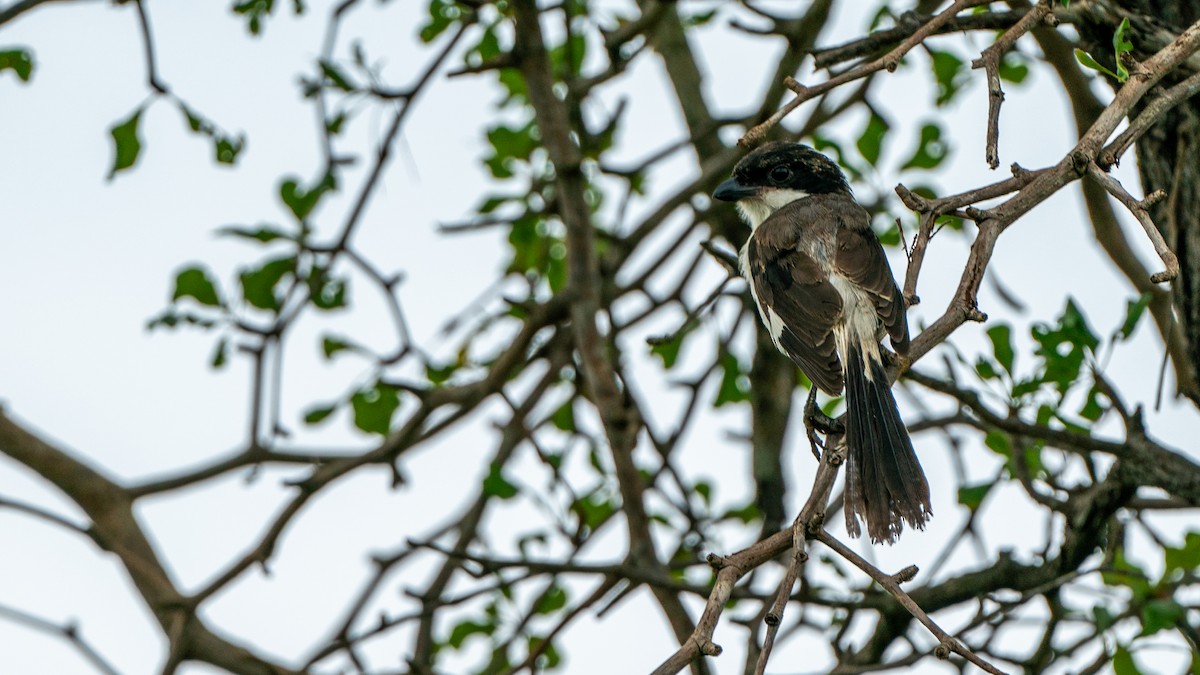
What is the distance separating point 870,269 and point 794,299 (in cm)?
28

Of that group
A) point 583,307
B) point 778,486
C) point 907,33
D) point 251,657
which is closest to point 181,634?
point 251,657

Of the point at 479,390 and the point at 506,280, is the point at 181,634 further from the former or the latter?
the point at 506,280

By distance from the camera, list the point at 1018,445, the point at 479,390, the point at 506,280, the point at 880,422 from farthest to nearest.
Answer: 1. the point at 506,280
2. the point at 479,390
3. the point at 1018,445
4. the point at 880,422

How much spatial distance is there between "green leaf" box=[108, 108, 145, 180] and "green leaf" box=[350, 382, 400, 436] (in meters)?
1.35

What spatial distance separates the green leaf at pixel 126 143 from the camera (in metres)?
5.04

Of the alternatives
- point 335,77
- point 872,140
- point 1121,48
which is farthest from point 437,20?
point 1121,48

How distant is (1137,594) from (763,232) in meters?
1.78

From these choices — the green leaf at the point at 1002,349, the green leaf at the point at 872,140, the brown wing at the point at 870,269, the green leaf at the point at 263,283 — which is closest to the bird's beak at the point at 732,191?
the brown wing at the point at 870,269

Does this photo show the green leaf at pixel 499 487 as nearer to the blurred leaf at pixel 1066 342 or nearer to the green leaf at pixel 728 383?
the green leaf at pixel 728 383

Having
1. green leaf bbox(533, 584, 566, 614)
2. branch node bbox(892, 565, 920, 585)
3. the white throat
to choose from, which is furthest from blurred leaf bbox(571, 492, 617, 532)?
branch node bbox(892, 565, 920, 585)

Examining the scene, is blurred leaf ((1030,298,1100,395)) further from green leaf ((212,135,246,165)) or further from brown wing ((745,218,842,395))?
green leaf ((212,135,246,165))

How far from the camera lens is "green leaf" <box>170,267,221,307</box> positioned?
5645 mm

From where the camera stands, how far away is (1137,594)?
4680mm

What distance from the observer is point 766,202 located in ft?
18.5
